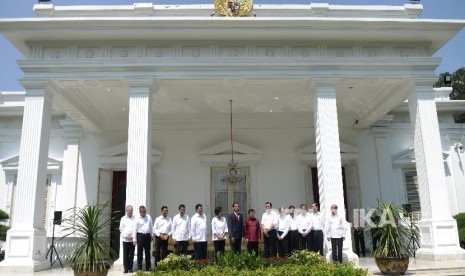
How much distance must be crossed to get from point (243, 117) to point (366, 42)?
197 inches

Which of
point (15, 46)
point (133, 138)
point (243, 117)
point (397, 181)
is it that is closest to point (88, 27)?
point (15, 46)

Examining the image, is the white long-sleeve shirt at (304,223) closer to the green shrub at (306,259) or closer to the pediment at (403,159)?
the green shrub at (306,259)

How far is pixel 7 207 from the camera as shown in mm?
13031

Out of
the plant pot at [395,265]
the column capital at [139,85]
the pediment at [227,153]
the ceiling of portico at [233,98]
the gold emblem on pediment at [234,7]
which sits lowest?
the plant pot at [395,265]

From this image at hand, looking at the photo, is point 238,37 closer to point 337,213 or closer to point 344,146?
point 337,213

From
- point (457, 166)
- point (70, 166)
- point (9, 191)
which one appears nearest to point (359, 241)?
point (457, 166)

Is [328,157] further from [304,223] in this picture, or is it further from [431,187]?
[431,187]

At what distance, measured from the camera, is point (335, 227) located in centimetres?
826

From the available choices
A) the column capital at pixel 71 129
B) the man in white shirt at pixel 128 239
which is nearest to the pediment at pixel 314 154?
the man in white shirt at pixel 128 239

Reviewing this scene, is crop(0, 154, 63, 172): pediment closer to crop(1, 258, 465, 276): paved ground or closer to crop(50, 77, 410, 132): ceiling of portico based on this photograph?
crop(50, 77, 410, 132): ceiling of portico

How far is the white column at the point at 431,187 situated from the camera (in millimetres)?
9070

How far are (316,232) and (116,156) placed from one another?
685cm

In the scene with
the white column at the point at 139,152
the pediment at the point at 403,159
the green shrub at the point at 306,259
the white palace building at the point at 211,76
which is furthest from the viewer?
the pediment at the point at 403,159

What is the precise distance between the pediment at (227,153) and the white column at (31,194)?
17.1ft
